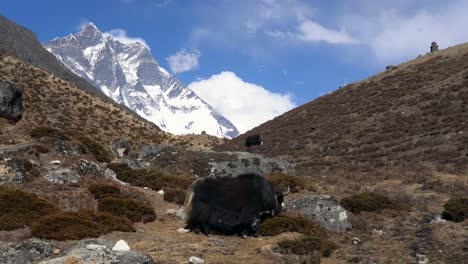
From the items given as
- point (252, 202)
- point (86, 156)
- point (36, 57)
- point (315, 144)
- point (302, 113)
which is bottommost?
point (252, 202)

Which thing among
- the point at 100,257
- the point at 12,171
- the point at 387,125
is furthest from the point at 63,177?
the point at 387,125

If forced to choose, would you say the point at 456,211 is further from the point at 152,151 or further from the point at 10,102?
the point at 10,102

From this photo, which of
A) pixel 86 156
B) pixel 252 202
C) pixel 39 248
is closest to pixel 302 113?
pixel 86 156

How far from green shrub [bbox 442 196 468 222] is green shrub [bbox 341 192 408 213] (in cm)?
212

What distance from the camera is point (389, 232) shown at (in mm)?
15055

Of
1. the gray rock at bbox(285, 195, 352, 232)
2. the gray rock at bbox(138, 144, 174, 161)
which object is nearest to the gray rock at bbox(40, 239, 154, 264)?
the gray rock at bbox(285, 195, 352, 232)

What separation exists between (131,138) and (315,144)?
2503 centimetres

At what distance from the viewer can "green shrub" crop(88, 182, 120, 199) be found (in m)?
17.2

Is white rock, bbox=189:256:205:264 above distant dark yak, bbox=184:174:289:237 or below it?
below

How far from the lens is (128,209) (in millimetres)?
16062

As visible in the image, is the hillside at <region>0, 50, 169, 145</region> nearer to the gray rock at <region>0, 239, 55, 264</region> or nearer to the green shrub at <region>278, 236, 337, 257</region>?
the gray rock at <region>0, 239, 55, 264</region>

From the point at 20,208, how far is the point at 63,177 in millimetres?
3459

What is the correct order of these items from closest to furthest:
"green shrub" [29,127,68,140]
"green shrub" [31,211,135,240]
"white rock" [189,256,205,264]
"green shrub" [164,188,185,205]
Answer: "white rock" [189,256,205,264]
"green shrub" [31,211,135,240]
"green shrub" [164,188,185,205]
"green shrub" [29,127,68,140]

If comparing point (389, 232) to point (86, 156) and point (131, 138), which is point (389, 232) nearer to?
point (86, 156)
